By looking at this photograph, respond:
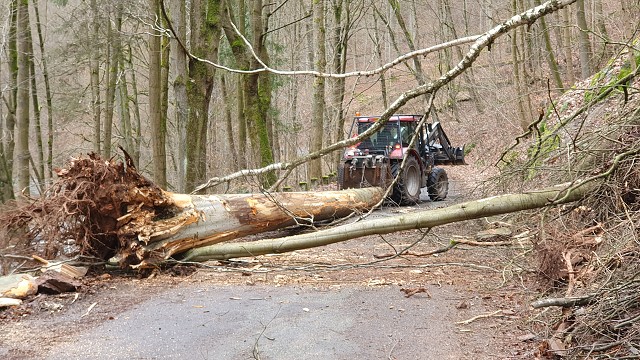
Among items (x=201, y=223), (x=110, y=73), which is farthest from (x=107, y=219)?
(x=110, y=73)

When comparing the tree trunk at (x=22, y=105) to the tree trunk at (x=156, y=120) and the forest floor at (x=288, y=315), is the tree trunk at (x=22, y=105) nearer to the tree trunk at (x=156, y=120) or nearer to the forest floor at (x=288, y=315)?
the tree trunk at (x=156, y=120)

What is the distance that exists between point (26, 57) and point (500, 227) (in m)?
13.0

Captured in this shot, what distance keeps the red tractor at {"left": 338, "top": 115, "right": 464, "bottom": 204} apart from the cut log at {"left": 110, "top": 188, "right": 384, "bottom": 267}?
404 centimetres

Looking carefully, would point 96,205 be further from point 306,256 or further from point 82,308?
point 306,256

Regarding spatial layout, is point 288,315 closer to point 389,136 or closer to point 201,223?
point 201,223

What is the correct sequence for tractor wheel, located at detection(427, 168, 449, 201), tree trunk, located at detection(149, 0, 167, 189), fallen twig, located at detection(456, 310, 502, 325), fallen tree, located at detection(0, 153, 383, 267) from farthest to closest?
tractor wheel, located at detection(427, 168, 449, 201) < tree trunk, located at detection(149, 0, 167, 189) < fallen tree, located at detection(0, 153, 383, 267) < fallen twig, located at detection(456, 310, 502, 325)

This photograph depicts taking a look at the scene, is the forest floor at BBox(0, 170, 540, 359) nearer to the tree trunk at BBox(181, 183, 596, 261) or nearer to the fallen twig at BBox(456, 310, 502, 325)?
the fallen twig at BBox(456, 310, 502, 325)

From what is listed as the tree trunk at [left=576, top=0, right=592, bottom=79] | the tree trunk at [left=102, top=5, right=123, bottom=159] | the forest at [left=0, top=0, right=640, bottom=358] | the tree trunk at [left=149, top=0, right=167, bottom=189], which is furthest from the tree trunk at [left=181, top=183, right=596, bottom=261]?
the tree trunk at [left=102, top=5, right=123, bottom=159]

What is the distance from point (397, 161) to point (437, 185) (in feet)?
6.52

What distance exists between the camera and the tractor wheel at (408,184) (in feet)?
45.6

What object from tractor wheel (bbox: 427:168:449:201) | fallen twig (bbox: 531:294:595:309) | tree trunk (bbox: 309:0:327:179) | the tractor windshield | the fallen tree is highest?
tree trunk (bbox: 309:0:327:179)

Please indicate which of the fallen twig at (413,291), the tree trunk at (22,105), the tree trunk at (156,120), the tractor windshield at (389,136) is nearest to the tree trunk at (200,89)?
the tree trunk at (156,120)

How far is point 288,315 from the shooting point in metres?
5.36

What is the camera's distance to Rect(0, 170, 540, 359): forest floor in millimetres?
4551
